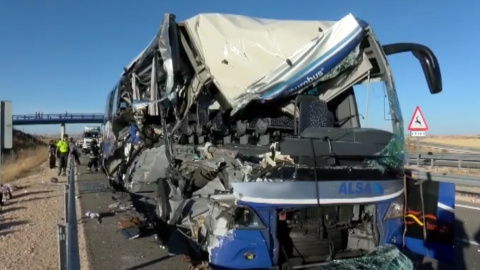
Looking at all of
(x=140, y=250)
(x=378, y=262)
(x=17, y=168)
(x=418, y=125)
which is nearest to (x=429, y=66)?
(x=378, y=262)

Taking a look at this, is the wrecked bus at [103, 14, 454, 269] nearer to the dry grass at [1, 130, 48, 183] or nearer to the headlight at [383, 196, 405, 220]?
the headlight at [383, 196, 405, 220]

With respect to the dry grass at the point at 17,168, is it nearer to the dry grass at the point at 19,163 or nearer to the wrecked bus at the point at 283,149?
the dry grass at the point at 19,163

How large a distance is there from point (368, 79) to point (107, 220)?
Result: 18.9ft

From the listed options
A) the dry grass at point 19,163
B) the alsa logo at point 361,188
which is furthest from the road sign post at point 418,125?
the dry grass at point 19,163

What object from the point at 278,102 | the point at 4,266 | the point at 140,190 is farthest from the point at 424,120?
the point at 4,266

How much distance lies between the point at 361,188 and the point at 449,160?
17645 mm

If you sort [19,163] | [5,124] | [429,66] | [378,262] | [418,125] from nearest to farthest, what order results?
1. [378,262]
2. [429,66]
3. [5,124]
4. [418,125]
5. [19,163]

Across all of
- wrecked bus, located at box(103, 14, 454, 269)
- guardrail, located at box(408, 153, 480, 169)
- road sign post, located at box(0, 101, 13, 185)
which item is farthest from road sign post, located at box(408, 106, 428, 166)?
road sign post, located at box(0, 101, 13, 185)

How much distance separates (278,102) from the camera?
17.9ft

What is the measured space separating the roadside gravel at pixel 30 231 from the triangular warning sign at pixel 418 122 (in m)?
11.0

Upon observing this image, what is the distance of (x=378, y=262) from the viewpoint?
175 inches

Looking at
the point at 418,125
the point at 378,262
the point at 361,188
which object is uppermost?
the point at 418,125

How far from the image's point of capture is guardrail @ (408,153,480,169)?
1805 cm

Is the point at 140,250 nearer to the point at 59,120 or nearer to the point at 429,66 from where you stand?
the point at 429,66
